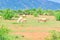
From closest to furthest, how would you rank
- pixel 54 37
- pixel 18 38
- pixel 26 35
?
pixel 54 37 → pixel 18 38 → pixel 26 35

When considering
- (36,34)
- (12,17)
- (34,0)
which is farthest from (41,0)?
(36,34)

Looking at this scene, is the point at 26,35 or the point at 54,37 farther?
the point at 26,35

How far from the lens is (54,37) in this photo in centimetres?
1838

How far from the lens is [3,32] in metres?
19.0

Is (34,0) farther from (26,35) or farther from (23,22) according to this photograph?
(26,35)

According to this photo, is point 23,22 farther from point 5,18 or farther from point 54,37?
point 54,37

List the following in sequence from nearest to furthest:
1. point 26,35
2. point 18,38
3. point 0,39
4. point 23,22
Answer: point 0,39
point 18,38
point 26,35
point 23,22

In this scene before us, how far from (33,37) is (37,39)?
2.71 ft

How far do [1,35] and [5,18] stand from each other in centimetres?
1961

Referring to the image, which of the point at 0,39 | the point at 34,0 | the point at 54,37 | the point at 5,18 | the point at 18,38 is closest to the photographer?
the point at 0,39

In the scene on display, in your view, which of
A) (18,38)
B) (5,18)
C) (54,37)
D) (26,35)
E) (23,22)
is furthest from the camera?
(5,18)

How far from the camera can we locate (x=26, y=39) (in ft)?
69.1

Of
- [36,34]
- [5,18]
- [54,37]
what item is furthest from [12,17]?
[54,37]

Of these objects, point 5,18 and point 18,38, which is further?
point 5,18
